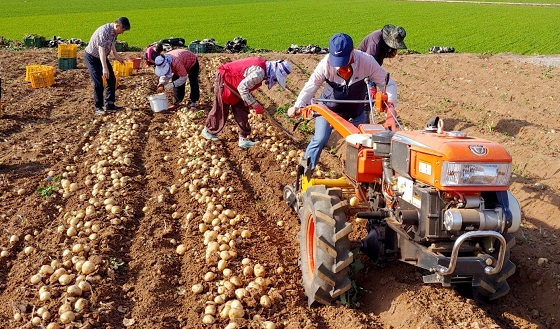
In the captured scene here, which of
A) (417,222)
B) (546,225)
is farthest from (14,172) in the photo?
(546,225)

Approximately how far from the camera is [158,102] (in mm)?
10242

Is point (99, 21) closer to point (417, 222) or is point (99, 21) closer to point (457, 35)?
point (457, 35)

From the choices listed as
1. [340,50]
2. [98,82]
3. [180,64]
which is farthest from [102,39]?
[340,50]

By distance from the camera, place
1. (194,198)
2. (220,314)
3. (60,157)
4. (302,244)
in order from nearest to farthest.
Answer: (220,314) < (302,244) < (194,198) < (60,157)

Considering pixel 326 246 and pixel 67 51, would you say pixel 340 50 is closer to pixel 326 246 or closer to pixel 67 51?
pixel 326 246

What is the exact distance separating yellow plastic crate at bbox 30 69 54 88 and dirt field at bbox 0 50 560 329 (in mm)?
1556

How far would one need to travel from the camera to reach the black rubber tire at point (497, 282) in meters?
3.70

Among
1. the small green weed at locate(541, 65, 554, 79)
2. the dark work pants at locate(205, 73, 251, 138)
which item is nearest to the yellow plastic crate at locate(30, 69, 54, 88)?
the dark work pants at locate(205, 73, 251, 138)

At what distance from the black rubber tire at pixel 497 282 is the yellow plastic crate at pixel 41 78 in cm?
1109

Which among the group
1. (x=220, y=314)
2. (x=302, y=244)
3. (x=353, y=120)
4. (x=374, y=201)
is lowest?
(x=220, y=314)

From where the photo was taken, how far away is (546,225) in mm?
5738

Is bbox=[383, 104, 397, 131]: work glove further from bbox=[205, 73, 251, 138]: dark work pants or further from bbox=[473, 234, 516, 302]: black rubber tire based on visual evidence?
bbox=[205, 73, 251, 138]: dark work pants

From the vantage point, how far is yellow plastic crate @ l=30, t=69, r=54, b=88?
12.4 meters

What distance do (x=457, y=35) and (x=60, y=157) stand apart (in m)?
23.7
